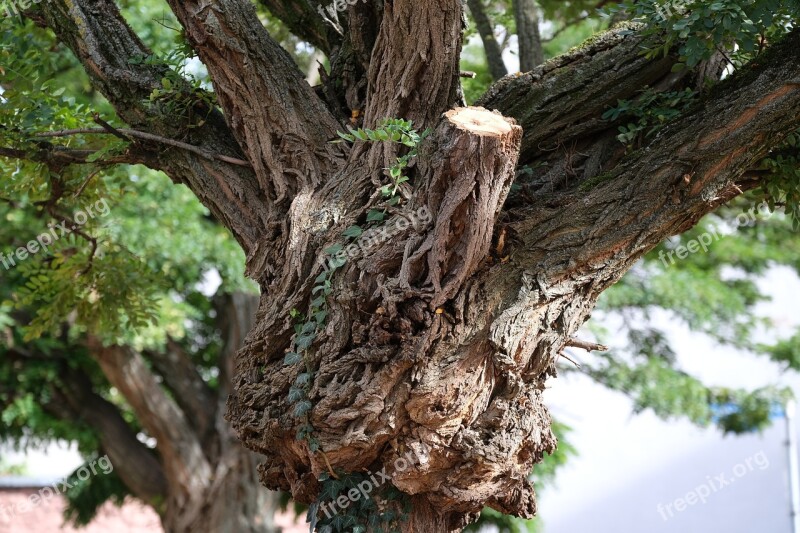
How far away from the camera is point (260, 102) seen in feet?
10.2

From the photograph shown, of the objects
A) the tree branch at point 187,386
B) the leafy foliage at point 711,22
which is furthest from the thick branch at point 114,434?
the leafy foliage at point 711,22

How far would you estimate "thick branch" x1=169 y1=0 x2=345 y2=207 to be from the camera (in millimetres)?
3076

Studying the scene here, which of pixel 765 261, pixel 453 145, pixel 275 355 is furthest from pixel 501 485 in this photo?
pixel 765 261

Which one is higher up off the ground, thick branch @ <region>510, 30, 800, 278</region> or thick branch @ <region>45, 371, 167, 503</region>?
thick branch @ <region>45, 371, 167, 503</region>

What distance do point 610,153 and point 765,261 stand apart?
298 inches

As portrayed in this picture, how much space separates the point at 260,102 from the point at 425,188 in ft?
2.77

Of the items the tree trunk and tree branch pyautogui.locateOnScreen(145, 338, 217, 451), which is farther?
tree branch pyautogui.locateOnScreen(145, 338, 217, 451)

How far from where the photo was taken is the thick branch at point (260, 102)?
→ 308cm

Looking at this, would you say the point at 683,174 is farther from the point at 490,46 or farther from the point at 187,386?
the point at 187,386

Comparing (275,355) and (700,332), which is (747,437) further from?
(275,355)
